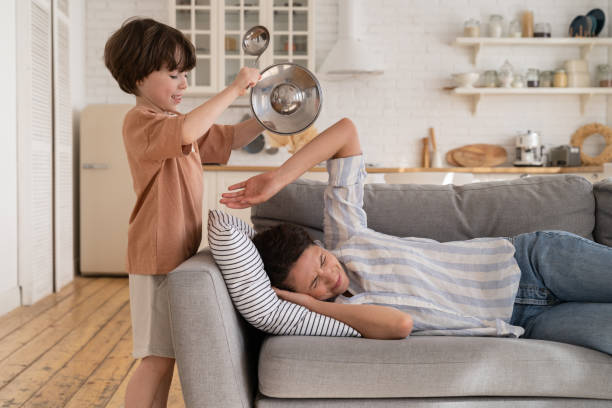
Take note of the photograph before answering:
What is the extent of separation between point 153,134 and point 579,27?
4.90 m

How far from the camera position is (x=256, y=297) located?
1382 mm

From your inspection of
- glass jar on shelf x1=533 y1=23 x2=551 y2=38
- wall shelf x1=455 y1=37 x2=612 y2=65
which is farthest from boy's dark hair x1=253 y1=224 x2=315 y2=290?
glass jar on shelf x1=533 y1=23 x2=551 y2=38

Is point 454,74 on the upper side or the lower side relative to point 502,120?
upper

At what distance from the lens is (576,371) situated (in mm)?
1337

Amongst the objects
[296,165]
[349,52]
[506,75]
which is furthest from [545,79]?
[296,165]

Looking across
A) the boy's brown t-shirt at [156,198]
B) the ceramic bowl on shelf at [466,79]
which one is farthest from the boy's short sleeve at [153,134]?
the ceramic bowl on shelf at [466,79]

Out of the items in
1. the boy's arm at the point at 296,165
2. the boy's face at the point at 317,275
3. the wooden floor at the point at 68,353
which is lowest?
the wooden floor at the point at 68,353

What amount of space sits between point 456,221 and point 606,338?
2.19 ft

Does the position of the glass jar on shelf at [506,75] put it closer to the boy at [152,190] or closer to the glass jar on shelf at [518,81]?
the glass jar on shelf at [518,81]

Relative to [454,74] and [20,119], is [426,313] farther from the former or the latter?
[454,74]

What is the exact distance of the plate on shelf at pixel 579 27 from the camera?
5066 mm

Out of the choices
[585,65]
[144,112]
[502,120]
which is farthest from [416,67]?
[144,112]

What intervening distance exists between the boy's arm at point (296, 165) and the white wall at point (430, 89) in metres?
3.52

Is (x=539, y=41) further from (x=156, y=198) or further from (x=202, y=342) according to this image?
(x=202, y=342)
